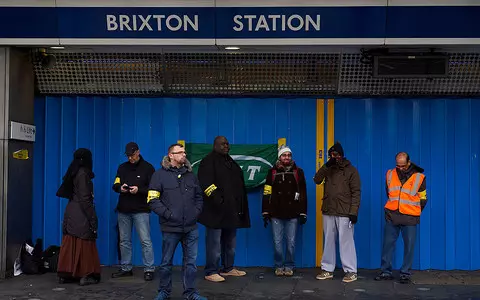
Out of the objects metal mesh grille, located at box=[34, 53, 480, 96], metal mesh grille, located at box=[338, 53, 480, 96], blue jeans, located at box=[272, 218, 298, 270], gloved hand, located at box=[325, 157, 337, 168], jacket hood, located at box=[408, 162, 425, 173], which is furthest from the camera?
metal mesh grille, located at box=[34, 53, 480, 96]

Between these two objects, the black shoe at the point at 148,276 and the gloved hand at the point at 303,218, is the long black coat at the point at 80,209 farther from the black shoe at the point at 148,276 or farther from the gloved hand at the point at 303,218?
the gloved hand at the point at 303,218

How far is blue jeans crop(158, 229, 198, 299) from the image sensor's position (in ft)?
27.3

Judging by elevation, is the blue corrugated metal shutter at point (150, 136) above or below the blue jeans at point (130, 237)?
above

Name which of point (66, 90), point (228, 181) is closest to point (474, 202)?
point (228, 181)

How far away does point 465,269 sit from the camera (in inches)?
419

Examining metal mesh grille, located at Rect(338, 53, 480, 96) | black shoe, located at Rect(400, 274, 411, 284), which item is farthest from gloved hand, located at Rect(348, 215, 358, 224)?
metal mesh grille, located at Rect(338, 53, 480, 96)

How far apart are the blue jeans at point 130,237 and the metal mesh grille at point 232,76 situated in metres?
2.11

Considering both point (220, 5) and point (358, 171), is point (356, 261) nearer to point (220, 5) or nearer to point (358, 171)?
point (358, 171)

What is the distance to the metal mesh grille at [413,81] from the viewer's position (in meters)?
10.4

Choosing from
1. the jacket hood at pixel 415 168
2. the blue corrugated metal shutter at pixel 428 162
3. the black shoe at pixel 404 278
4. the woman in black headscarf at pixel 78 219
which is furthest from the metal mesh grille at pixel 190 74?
the black shoe at pixel 404 278

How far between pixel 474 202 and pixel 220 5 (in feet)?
16.0

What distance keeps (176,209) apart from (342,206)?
272 centimetres

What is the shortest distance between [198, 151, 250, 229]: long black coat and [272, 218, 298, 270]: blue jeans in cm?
54

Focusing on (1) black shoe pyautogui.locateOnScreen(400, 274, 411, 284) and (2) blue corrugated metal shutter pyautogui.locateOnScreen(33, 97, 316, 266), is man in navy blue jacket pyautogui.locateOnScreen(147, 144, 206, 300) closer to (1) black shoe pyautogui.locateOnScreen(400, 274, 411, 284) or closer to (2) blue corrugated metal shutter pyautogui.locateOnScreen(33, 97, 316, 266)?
(2) blue corrugated metal shutter pyautogui.locateOnScreen(33, 97, 316, 266)
